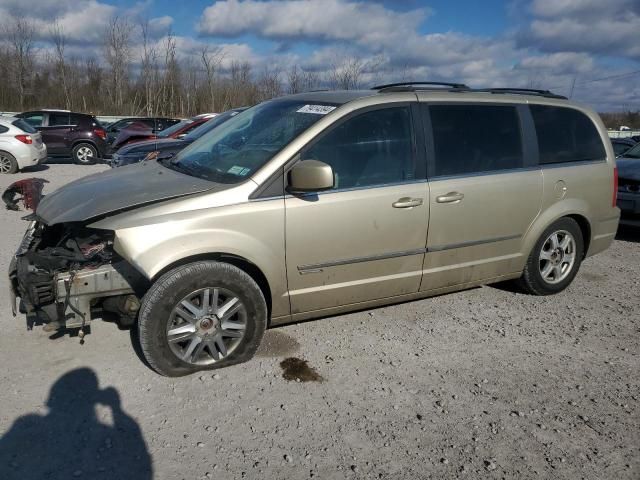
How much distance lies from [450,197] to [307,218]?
1.26 meters

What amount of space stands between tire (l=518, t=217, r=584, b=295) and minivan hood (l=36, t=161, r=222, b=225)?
10.1 ft

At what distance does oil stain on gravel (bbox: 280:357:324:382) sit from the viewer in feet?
11.8

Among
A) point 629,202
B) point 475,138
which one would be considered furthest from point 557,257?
point 629,202

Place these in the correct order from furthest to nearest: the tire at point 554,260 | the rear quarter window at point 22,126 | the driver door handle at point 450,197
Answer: the rear quarter window at point 22,126
the tire at point 554,260
the driver door handle at point 450,197

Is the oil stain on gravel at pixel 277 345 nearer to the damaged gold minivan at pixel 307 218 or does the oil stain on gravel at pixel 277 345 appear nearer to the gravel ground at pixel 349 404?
the gravel ground at pixel 349 404

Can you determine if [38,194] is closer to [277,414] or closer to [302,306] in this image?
[302,306]

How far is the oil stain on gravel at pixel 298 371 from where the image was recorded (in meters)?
3.59

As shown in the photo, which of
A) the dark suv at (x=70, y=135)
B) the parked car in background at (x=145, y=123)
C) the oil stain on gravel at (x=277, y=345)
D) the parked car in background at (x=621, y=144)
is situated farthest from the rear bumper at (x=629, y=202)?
the dark suv at (x=70, y=135)

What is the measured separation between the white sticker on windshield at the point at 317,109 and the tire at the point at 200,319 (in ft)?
4.40

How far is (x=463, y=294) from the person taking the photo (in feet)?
17.3

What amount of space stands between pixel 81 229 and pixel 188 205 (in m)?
0.85

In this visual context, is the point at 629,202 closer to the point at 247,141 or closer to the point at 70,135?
the point at 247,141

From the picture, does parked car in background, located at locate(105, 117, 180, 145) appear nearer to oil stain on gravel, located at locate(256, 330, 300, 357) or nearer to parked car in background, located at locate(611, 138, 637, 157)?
parked car in background, located at locate(611, 138, 637, 157)

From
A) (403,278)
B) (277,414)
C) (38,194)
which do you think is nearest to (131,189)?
(38,194)
